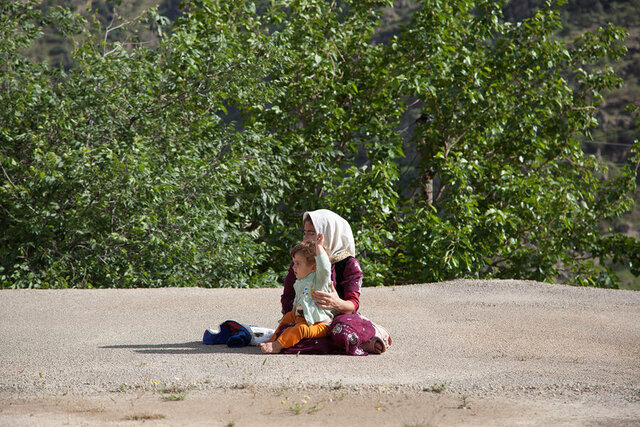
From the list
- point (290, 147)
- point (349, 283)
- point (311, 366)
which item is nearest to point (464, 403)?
point (311, 366)

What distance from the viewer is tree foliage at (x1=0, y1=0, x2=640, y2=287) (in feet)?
28.8

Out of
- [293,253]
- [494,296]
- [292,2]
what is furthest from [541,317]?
[292,2]

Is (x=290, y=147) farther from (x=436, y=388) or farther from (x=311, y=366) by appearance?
(x=436, y=388)

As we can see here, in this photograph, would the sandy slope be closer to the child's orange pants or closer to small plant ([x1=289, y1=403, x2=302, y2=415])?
small plant ([x1=289, y1=403, x2=302, y2=415])

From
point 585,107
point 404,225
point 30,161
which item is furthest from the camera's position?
point 585,107

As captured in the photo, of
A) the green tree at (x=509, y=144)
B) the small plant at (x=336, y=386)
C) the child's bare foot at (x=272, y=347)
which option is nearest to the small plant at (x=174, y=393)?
the small plant at (x=336, y=386)

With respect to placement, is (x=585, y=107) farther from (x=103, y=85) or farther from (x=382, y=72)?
(x=103, y=85)

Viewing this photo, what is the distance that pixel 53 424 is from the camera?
328 cm

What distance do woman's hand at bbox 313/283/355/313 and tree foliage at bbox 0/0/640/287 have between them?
13.8ft

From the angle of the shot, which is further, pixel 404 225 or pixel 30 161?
pixel 404 225

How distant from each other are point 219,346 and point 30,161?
5168 millimetres

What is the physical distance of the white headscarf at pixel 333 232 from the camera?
481 cm

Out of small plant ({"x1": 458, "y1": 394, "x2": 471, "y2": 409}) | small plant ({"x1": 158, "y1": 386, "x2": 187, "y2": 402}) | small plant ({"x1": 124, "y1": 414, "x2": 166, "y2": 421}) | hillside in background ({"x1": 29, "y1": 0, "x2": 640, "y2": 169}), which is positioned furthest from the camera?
hillside in background ({"x1": 29, "y1": 0, "x2": 640, "y2": 169})

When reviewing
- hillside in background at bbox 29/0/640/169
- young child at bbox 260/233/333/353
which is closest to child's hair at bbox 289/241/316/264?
young child at bbox 260/233/333/353
